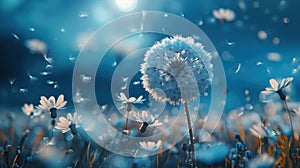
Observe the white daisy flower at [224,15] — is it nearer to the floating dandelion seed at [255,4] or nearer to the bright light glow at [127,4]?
the floating dandelion seed at [255,4]

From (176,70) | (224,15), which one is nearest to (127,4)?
(224,15)

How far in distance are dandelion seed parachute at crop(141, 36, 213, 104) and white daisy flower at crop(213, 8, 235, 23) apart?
1.32m

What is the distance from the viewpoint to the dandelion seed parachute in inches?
91.1

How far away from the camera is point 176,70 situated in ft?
7.95

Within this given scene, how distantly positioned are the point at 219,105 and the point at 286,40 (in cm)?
136

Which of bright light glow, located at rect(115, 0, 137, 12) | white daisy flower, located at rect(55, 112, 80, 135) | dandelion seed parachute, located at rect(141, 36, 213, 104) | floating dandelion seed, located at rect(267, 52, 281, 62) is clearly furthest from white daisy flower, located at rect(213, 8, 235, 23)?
white daisy flower, located at rect(55, 112, 80, 135)

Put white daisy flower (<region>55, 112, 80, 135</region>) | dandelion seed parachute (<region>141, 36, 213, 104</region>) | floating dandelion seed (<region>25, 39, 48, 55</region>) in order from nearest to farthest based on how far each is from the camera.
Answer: white daisy flower (<region>55, 112, 80, 135</region>) → dandelion seed parachute (<region>141, 36, 213, 104</region>) → floating dandelion seed (<region>25, 39, 48, 55</region>)

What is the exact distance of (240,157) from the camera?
1979mm

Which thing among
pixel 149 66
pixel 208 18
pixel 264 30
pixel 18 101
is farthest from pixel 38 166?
pixel 18 101

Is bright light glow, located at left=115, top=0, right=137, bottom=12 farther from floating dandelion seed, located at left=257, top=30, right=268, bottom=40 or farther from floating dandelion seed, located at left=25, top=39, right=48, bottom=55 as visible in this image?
floating dandelion seed, located at left=257, top=30, right=268, bottom=40

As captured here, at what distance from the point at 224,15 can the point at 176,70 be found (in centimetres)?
170

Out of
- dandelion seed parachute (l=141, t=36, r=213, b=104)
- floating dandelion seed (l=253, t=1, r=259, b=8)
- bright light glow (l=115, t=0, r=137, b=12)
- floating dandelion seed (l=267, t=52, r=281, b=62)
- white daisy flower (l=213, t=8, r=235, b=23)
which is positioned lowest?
dandelion seed parachute (l=141, t=36, r=213, b=104)

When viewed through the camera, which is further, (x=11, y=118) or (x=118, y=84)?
(x=118, y=84)

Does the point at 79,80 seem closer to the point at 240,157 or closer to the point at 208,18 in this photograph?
the point at 208,18
